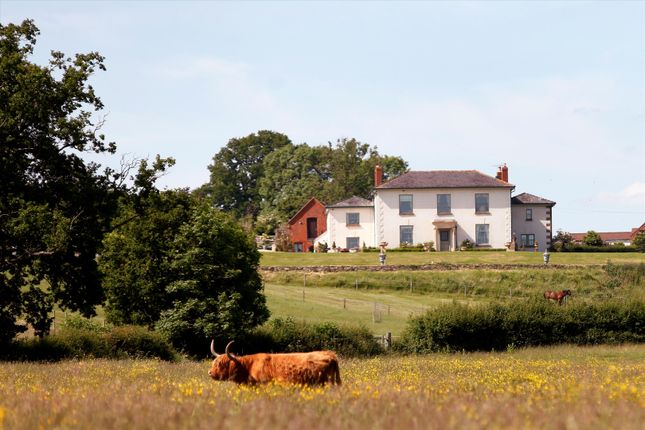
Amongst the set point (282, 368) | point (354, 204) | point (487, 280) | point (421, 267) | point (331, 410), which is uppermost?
point (354, 204)

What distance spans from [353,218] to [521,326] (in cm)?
4943

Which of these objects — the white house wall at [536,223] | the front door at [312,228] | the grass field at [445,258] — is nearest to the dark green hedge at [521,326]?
the grass field at [445,258]

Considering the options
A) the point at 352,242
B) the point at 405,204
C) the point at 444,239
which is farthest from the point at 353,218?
the point at 444,239

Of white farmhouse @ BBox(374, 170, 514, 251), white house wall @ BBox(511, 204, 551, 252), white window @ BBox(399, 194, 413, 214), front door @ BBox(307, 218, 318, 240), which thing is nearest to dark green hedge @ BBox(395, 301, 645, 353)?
white farmhouse @ BBox(374, 170, 514, 251)

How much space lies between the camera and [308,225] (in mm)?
103000

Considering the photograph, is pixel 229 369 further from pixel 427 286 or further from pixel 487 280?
pixel 487 280

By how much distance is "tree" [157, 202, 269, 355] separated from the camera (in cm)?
3962

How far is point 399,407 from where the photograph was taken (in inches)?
359

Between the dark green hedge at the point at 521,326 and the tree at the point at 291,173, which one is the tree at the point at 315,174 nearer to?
the tree at the point at 291,173

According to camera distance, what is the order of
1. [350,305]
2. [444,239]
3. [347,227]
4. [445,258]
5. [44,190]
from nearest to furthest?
[44,190] → [350,305] → [445,258] → [444,239] → [347,227]

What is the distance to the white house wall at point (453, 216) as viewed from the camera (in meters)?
88.4

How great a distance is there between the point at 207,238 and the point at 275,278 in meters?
28.3

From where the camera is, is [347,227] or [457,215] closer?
[457,215]

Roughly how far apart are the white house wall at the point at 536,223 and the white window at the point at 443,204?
808cm
